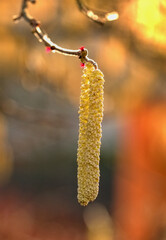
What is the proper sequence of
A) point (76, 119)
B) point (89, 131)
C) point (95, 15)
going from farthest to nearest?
point (76, 119)
point (95, 15)
point (89, 131)

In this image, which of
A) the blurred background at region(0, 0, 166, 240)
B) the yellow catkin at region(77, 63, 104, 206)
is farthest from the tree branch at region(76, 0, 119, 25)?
the blurred background at region(0, 0, 166, 240)

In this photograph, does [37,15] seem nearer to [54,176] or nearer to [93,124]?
[93,124]

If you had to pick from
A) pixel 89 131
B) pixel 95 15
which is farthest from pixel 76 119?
pixel 89 131

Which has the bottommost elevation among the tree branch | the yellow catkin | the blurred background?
the blurred background

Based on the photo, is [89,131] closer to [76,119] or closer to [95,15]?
[95,15]

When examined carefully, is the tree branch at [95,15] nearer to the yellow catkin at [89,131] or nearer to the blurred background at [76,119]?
the yellow catkin at [89,131]

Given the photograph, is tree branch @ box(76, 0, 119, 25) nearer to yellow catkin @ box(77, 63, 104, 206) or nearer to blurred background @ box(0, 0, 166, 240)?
yellow catkin @ box(77, 63, 104, 206)

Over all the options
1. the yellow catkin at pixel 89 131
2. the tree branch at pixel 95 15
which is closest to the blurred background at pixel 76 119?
the tree branch at pixel 95 15
